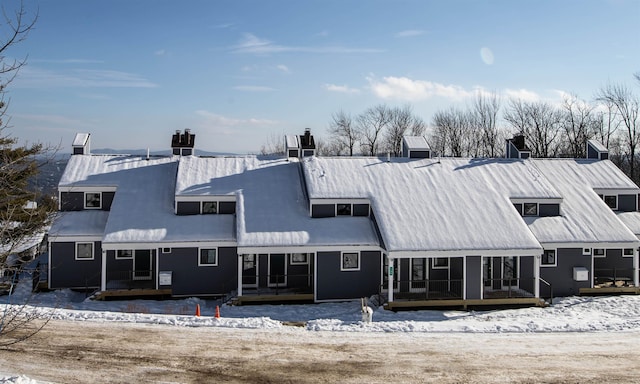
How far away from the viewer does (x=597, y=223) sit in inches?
1062

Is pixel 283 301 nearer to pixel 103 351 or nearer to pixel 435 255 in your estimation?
pixel 435 255

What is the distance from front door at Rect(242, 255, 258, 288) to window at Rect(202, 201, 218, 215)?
326 cm

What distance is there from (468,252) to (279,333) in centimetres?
972

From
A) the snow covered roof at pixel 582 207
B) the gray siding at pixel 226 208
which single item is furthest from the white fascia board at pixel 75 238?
the snow covered roof at pixel 582 207

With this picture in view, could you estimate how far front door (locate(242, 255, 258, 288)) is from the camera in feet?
84.0

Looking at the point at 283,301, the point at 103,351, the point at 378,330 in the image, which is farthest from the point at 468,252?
the point at 103,351

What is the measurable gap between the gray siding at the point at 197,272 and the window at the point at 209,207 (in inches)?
112

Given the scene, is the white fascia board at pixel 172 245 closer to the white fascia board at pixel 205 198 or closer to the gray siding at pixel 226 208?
the gray siding at pixel 226 208

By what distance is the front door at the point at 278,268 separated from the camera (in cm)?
2586

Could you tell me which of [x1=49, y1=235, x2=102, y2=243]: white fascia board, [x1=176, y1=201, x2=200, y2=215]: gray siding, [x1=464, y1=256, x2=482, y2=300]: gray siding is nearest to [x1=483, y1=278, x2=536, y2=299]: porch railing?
[x1=464, y1=256, x2=482, y2=300]: gray siding

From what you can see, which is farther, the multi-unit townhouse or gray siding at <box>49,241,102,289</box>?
gray siding at <box>49,241,102,289</box>

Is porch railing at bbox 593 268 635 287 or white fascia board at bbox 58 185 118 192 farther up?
white fascia board at bbox 58 185 118 192

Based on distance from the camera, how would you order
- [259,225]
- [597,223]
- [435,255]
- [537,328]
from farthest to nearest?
[597,223] < [259,225] < [435,255] < [537,328]

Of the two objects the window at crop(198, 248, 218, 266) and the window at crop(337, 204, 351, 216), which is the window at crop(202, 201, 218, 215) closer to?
the window at crop(198, 248, 218, 266)
